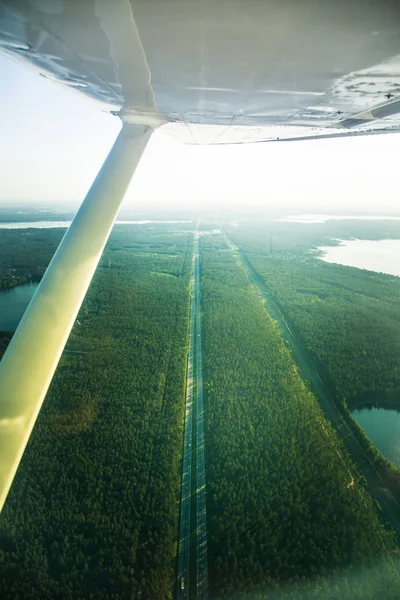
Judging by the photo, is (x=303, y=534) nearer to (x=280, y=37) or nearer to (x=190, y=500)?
(x=190, y=500)

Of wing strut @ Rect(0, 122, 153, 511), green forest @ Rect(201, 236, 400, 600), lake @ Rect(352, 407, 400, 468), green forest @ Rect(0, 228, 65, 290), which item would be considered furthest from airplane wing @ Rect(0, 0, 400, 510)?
green forest @ Rect(0, 228, 65, 290)

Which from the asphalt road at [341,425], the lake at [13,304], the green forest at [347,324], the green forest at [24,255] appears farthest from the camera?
the green forest at [24,255]

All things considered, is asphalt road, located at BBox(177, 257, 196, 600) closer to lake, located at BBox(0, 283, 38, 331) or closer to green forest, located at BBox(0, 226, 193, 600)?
green forest, located at BBox(0, 226, 193, 600)

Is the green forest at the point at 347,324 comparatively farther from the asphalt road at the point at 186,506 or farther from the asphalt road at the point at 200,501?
the asphalt road at the point at 186,506

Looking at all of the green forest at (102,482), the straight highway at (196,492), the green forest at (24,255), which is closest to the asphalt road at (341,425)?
the straight highway at (196,492)

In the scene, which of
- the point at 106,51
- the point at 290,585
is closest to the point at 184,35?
the point at 106,51

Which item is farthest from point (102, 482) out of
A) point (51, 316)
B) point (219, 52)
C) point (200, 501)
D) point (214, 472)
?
point (219, 52)
